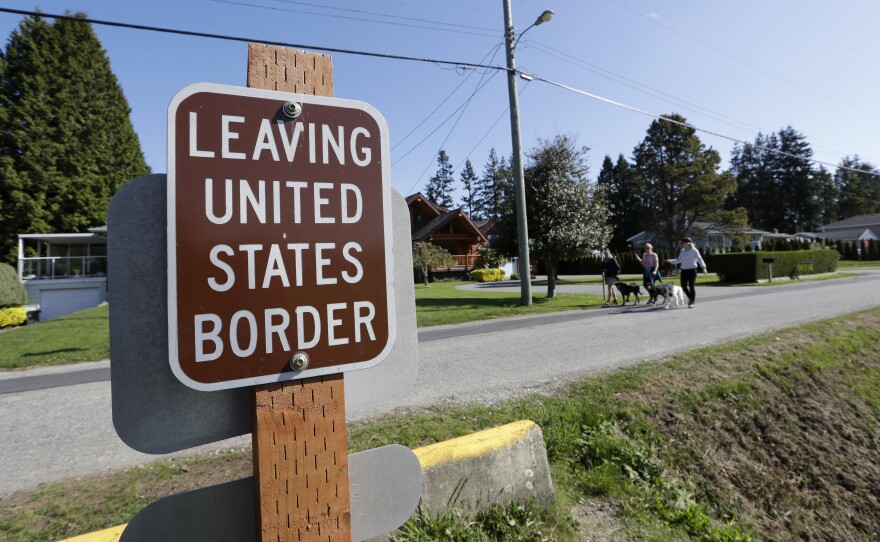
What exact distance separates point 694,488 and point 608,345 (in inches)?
128

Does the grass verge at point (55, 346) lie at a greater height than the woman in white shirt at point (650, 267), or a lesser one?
lesser

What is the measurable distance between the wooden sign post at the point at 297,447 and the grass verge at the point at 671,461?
107 cm

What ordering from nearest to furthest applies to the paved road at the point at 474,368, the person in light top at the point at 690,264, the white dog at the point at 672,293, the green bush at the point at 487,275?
1. the paved road at the point at 474,368
2. the person in light top at the point at 690,264
3. the white dog at the point at 672,293
4. the green bush at the point at 487,275

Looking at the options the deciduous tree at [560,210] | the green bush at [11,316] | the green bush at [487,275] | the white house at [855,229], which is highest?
the white house at [855,229]

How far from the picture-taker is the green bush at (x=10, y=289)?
16.1 metres

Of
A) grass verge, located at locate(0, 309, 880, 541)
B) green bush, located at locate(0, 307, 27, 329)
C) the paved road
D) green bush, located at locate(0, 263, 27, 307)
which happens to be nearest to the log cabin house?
green bush, located at locate(0, 263, 27, 307)

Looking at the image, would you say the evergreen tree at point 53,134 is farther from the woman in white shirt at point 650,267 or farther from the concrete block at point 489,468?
the concrete block at point 489,468

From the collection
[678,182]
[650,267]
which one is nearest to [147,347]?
[650,267]

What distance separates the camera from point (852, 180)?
281ft

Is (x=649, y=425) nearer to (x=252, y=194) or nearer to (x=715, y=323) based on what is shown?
(x=252, y=194)

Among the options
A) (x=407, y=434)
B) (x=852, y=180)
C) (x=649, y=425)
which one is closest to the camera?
(x=407, y=434)

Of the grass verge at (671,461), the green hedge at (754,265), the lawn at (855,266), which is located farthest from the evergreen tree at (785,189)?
the grass verge at (671,461)

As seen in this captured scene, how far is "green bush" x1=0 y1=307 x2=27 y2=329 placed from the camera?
15.5 metres

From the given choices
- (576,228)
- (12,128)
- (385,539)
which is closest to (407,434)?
(385,539)
